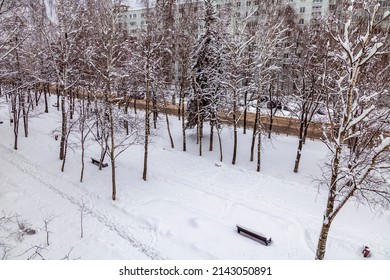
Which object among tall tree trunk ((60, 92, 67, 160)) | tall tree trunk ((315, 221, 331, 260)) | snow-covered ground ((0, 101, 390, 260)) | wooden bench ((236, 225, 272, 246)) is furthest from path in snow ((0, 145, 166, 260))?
tall tree trunk ((315, 221, 331, 260))

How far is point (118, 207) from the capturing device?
16469 mm

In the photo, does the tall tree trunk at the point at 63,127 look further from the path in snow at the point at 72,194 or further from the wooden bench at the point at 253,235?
the wooden bench at the point at 253,235

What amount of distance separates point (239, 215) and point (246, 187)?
3.65 metres

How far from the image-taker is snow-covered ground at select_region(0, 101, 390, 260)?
13.0m

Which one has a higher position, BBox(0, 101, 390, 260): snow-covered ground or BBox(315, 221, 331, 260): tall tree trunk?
BBox(315, 221, 331, 260): tall tree trunk

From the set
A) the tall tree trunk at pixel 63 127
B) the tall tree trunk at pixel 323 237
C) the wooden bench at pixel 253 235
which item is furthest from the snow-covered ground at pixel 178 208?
the tall tree trunk at pixel 323 237

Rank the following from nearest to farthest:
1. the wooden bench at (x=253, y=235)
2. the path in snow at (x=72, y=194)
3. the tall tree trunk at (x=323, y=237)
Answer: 1. the tall tree trunk at (x=323, y=237)
2. the wooden bench at (x=253, y=235)
3. the path in snow at (x=72, y=194)

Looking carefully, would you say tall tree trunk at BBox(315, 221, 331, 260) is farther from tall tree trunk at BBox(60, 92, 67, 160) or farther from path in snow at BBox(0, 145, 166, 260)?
tall tree trunk at BBox(60, 92, 67, 160)

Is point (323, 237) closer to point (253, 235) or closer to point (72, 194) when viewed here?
point (253, 235)

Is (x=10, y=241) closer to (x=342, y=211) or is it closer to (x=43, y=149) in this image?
(x=43, y=149)

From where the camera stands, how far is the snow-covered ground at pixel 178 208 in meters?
13.0

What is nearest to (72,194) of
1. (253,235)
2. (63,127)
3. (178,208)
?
(63,127)

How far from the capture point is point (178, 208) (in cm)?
1606

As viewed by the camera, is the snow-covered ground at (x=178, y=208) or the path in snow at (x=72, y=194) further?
the path in snow at (x=72, y=194)
